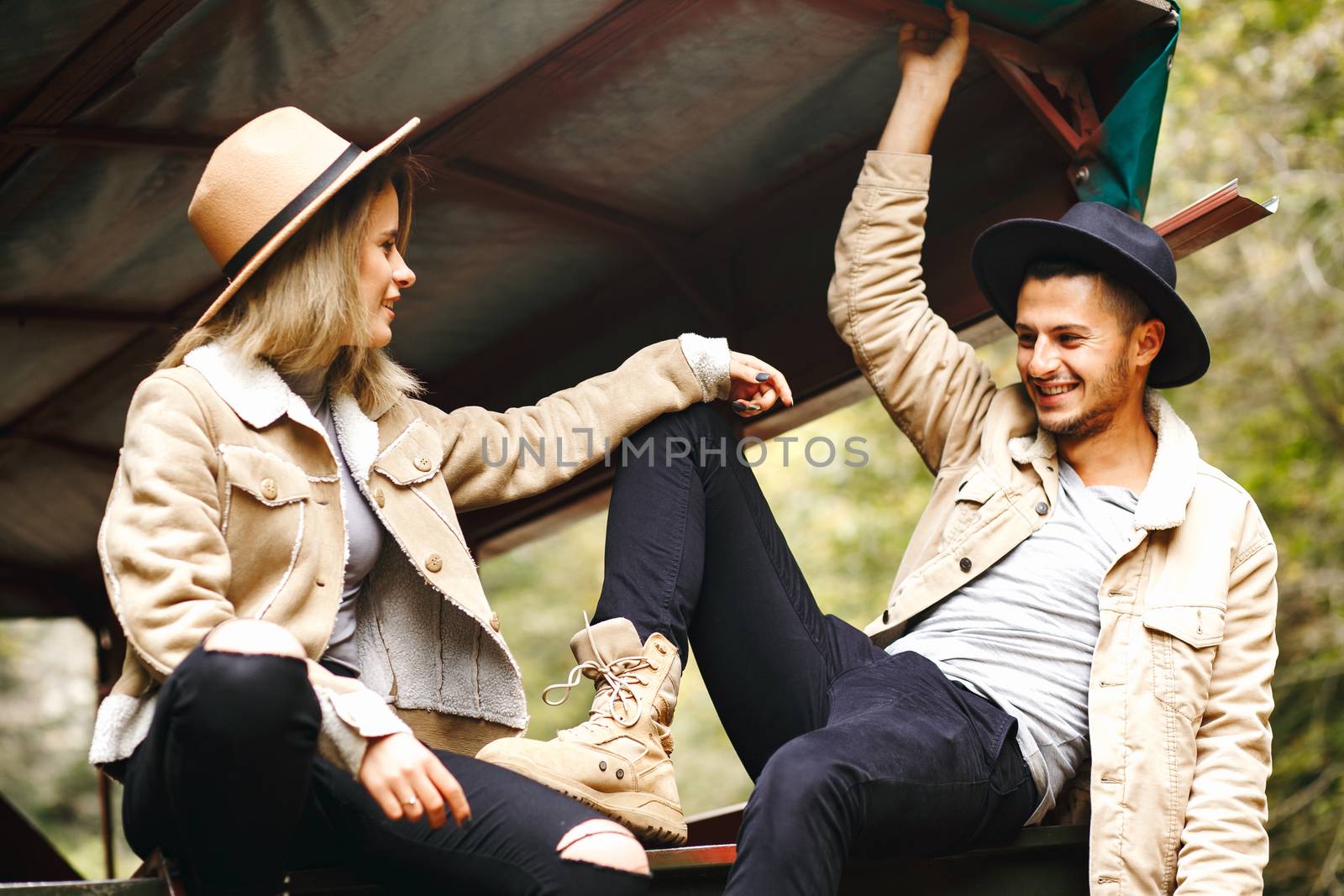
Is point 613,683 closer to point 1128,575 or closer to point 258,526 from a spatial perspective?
point 258,526

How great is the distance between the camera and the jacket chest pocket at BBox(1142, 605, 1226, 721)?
2826 mm

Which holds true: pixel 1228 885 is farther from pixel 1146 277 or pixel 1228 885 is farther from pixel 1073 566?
pixel 1146 277

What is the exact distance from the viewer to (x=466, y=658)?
273 centimetres

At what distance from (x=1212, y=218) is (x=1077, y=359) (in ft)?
1.81

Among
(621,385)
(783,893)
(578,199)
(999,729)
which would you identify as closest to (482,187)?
(578,199)

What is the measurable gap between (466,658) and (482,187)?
1723 mm

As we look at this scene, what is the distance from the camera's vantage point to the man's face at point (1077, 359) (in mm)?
3180

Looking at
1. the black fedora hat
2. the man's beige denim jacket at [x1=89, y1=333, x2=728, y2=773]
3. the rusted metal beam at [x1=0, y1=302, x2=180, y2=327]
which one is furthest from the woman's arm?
the rusted metal beam at [x1=0, y1=302, x2=180, y2=327]

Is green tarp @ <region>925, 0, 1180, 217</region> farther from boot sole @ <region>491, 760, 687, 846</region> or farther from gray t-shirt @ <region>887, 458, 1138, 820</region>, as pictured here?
boot sole @ <region>491, 760, 687, 846</region>

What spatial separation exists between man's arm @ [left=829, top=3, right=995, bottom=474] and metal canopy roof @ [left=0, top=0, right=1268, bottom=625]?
0.17m

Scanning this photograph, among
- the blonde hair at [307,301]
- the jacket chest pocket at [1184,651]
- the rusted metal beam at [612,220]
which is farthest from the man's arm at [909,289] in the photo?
the blonde hair at [307,301]

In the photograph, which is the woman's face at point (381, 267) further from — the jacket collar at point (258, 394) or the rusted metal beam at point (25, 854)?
the rusted metal beam at point (25, 854)

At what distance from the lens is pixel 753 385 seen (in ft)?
10.1

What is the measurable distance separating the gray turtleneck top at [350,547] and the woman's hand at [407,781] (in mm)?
516
